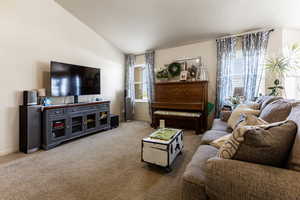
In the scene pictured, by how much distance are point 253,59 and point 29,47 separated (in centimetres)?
489

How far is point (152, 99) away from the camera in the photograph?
493cm

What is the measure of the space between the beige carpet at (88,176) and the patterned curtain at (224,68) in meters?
1.74

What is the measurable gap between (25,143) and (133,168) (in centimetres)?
206

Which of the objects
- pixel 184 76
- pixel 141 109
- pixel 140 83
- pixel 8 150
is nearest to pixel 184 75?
pixel 184 76

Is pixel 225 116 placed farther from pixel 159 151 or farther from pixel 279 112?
pixel 159 151

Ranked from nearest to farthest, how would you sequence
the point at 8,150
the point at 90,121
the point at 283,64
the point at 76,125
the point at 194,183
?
the point at 194,183
the point at 8,150
the point at 283,64
the point at 76,125
the point at 90,121

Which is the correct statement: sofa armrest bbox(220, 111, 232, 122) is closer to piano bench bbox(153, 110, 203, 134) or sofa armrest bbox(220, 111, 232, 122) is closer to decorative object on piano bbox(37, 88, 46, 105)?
piano bench bbox(153, 110, 203, 134)

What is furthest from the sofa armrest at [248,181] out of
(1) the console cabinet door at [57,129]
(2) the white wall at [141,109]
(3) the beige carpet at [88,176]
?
(2) the white wall at [141,109]

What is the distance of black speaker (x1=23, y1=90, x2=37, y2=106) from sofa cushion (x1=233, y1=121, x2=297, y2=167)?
3264mm

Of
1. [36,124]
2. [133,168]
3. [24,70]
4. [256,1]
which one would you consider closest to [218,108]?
[256,1]

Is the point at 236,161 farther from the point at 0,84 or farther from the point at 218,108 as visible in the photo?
the point at 0,84

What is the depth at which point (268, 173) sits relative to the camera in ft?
2.53

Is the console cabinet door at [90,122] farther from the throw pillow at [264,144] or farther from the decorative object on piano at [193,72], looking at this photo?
the throw pillow at [264,144]

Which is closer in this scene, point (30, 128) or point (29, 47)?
point (30, 128)
